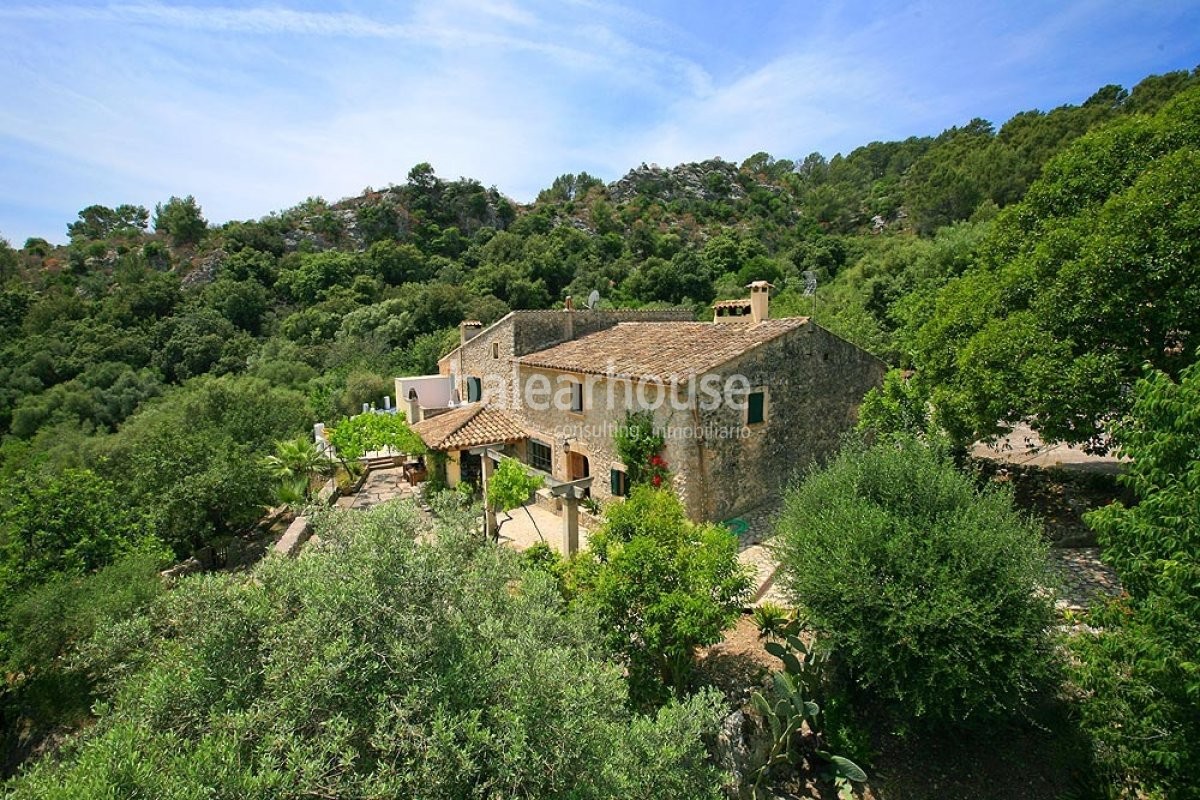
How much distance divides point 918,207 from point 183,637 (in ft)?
182

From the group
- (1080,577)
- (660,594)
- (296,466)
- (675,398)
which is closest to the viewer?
(660,594)

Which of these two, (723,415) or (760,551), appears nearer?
(760,551)

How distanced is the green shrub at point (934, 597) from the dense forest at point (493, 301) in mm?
1482

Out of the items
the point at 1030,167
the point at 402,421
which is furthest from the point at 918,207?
the point at 402,421

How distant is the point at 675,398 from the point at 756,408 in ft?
8.38

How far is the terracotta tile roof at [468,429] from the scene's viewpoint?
56.6 feet

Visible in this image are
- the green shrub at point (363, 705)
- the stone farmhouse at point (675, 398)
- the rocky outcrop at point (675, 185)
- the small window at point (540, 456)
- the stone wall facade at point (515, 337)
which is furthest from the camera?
the rocky outcrop at point (675, 185)

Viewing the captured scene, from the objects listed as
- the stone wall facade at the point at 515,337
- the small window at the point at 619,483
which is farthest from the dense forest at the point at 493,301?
the stone wall facade at the point at 515,337

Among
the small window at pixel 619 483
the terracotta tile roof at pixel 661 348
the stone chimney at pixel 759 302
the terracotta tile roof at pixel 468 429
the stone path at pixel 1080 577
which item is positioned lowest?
the stone path at pixel 1080 577

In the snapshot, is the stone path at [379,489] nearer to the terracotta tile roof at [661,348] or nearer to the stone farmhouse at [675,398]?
the stone farmhouse at [675,398]

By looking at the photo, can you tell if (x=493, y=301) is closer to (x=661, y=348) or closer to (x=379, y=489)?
(x=379, y=489)

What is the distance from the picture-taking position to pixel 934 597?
721 cm

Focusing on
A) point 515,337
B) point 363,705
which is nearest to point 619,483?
point 515,337

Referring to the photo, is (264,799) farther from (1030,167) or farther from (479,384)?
(1030,167)
